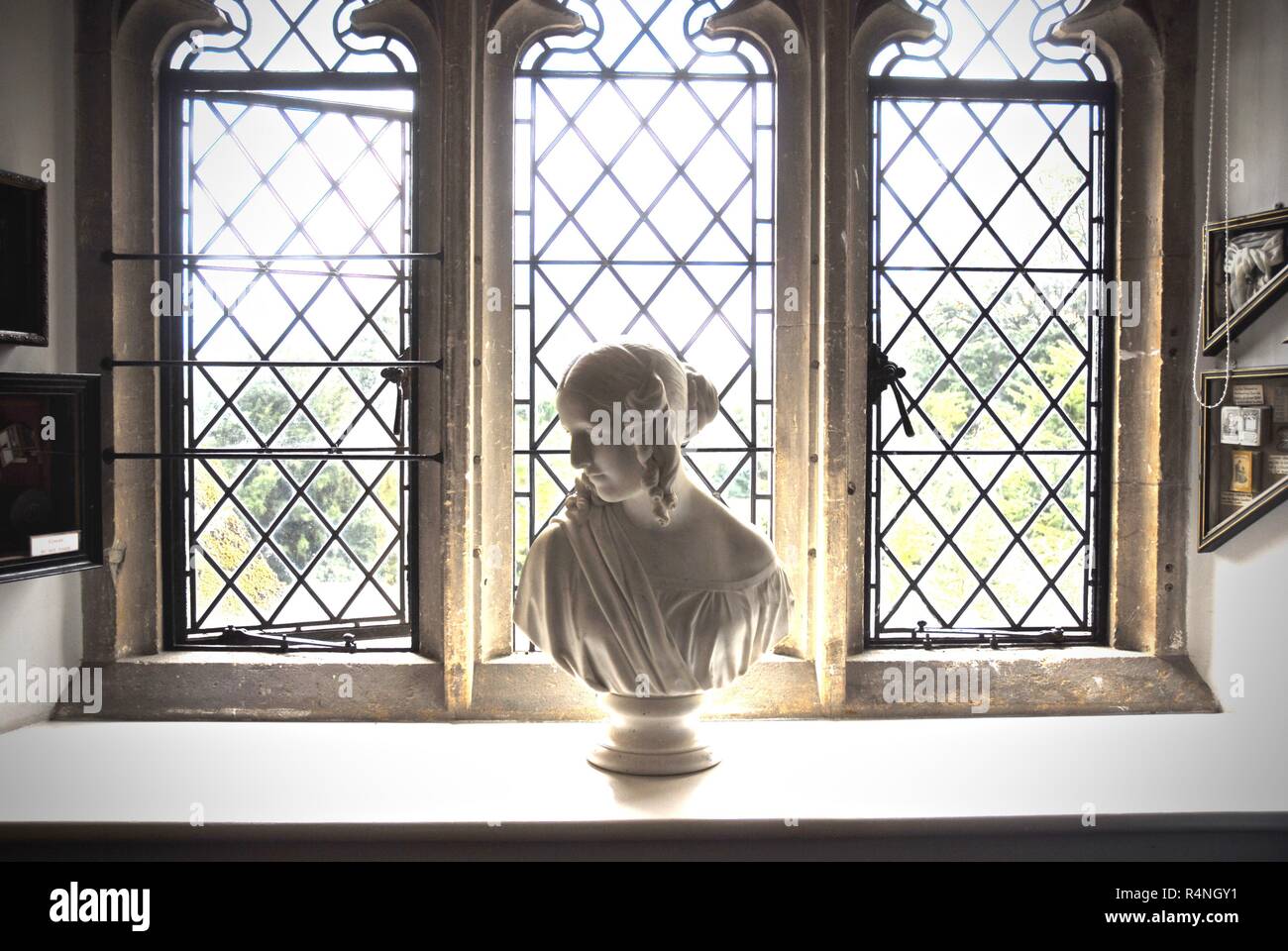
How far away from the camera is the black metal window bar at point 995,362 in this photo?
3195 mm

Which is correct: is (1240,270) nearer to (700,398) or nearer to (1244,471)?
(1244,471)

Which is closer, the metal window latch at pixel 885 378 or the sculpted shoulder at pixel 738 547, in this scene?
the sculpted shoulder at pixel 738 547

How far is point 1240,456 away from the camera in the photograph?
2.91 meters

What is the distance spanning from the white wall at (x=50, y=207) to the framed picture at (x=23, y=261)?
6 centimetres

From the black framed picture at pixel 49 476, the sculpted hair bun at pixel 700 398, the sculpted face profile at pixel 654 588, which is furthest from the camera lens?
the black framed picture at pixel 49 476

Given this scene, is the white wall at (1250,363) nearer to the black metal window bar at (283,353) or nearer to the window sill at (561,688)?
the window sill at (561,688)

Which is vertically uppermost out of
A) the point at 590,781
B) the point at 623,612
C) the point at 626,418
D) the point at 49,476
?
the point at 626,418

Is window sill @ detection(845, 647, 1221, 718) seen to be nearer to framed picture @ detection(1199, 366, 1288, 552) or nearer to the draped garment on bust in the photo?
framed picture @ detection(1199, 366, 1288, 552)

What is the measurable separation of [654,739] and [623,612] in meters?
0.36

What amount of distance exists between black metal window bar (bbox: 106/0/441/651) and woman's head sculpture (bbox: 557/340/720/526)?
3.05 feet

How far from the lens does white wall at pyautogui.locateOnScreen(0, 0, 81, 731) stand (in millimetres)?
2771

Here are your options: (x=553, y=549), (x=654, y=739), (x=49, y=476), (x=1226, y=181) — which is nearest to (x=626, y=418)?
(x=553, y=549)

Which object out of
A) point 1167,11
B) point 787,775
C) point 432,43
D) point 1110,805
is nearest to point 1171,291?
point 1167,11

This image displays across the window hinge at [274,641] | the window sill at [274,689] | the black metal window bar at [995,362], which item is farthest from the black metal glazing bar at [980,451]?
the window hinge at [274,641]
